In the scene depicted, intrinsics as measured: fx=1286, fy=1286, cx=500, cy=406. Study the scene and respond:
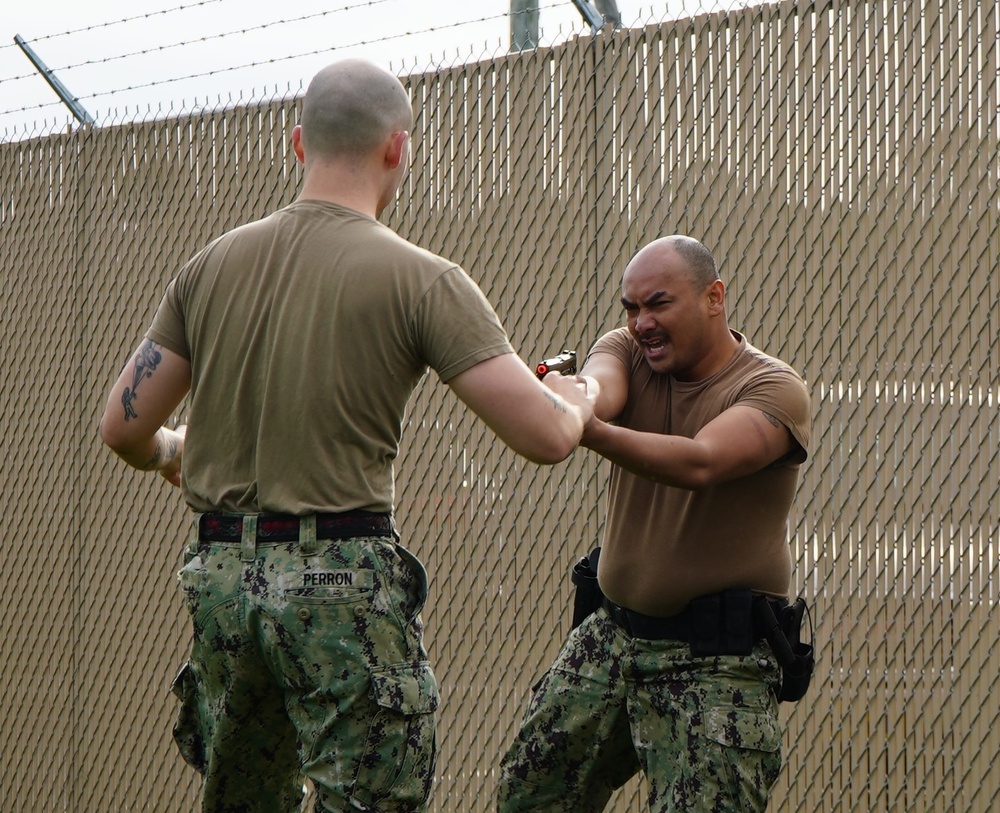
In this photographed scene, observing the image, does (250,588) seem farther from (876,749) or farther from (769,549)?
(876,749)

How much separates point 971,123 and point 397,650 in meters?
2.72

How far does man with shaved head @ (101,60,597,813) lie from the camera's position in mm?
2406

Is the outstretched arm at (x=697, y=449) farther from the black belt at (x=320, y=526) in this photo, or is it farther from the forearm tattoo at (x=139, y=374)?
the forearm tattoo at (x=139, y=374)

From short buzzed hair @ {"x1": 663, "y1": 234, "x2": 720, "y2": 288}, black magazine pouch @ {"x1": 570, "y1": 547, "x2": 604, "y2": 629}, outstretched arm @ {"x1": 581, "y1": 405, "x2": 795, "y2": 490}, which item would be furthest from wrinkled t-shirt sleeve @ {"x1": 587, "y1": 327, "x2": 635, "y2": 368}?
black magazine pouch @ {"x1": 570, "y1": 547, "x2": 604, "y2": 629}

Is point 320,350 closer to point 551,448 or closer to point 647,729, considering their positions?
point 551,448

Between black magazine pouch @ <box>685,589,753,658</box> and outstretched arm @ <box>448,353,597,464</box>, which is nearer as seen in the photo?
outstretched arm @ <box>448,353,597,464</box>

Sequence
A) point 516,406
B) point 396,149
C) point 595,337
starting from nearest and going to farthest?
point 516,406 < point 396,149 < point 595,337

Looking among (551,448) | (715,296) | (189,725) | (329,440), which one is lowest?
(189,725)

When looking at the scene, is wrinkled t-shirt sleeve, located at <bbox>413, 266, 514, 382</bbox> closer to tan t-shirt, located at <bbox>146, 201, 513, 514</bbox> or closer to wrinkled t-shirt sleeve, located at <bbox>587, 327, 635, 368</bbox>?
tan t-shirt, located at <bbox>146, 201, 513, 514</bbox>

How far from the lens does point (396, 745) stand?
241 cm

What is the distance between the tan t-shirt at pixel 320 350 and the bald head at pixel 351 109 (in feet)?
0.43

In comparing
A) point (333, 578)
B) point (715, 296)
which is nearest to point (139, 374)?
point (333, 578)

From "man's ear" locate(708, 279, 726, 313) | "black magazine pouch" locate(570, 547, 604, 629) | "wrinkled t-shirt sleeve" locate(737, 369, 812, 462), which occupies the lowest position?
"black magazine pouch" locate(570, 547, 604, 629)

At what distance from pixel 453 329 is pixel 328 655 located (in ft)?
2.14
